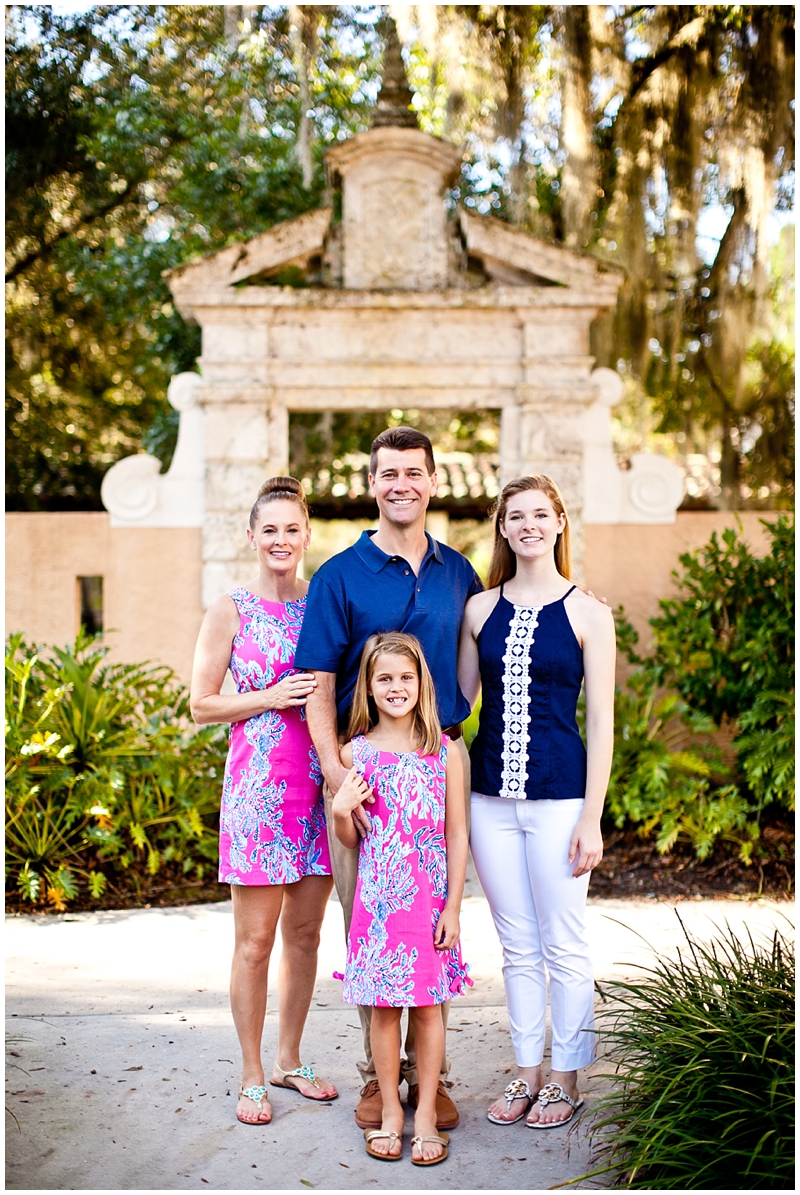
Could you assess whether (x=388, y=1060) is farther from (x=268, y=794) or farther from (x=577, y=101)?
(x=577, y=101)

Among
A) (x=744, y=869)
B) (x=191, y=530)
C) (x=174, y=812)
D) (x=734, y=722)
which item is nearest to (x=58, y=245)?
(x=191, y=530)

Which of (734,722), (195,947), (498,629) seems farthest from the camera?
(734,722)

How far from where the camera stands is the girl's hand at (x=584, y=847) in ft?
9.57

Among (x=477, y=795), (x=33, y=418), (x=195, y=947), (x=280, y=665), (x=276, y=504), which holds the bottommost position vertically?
(x=195, y=947)

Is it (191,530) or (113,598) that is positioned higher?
(191,530)

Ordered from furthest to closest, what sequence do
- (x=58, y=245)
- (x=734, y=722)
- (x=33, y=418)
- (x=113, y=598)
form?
(x=33, y=418) → (x=58, y=245) → (x=113, y=598) → (x=734, y=722)

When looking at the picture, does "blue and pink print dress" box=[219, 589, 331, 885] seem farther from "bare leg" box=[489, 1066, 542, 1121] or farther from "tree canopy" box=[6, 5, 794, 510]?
"tree canopy" box=[6, 5, 794, 510]

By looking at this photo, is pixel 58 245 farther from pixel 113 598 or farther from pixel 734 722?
pixel 734 722

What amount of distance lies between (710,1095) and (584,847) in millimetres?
669

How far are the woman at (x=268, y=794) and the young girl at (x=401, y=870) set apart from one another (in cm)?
24

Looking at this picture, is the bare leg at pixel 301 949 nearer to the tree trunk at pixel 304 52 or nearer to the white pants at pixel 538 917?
the white pants at pixel 538 917

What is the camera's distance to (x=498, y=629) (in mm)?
3057

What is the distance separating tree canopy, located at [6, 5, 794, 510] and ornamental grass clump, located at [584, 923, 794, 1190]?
23.0 feet

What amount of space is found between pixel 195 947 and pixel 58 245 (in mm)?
8810
